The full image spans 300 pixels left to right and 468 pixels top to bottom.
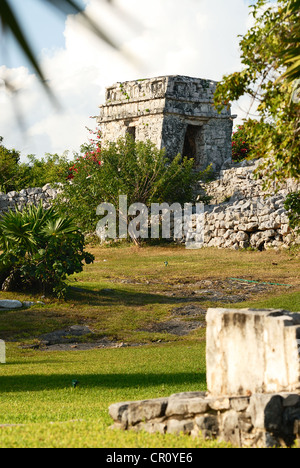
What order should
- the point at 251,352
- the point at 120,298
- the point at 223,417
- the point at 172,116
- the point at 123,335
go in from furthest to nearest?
1. the point at 172,116
2. the point at 120,298
3. the point at 123,335
4. the point at 251,352
5. the point at 223,417

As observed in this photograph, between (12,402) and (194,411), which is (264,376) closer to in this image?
(194,411)

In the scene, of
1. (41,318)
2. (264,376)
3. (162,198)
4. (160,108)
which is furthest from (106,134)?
(264,376)

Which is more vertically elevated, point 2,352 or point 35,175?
point 35,175

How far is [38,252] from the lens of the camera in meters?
14.2

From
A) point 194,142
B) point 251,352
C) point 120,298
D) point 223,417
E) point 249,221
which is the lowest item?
point 120,298

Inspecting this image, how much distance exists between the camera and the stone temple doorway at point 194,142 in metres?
26.2

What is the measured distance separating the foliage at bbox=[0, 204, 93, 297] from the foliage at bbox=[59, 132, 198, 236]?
801 centimetres

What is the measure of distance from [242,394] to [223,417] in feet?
1.42

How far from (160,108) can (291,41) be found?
58.1 ft

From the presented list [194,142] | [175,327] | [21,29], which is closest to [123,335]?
[175,327]

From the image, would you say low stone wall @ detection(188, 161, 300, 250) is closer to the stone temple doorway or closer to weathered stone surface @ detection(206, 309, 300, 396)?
the stone temple doorway

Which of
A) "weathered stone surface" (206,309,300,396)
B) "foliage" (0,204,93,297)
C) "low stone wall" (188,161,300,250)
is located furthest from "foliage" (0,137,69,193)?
"weathered stone surface" (206,309,300,396)

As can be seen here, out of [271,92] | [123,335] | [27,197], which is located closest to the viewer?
[271,92]

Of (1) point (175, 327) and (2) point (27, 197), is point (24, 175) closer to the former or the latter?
(2) point (27, 197)
